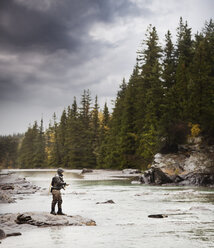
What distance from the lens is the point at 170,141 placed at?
39.5m

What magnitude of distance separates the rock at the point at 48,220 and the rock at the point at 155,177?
22765 millimetres

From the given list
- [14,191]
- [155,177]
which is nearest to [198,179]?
[155,177]

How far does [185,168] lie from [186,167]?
6.4 inches

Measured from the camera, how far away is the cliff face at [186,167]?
33250 mm

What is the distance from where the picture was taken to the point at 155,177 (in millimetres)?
35781

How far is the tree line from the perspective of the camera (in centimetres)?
4003

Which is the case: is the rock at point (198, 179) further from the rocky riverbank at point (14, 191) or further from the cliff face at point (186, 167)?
the rocky riverbank at point (14, 191)

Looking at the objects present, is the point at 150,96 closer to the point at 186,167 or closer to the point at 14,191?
the point at 186,167

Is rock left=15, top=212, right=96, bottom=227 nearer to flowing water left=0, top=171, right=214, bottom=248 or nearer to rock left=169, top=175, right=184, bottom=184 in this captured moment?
flowing water left=0, top=171, right=214, bottom=248

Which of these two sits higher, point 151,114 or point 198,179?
point 151,114

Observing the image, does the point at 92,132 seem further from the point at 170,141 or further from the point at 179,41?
the point at 170,141

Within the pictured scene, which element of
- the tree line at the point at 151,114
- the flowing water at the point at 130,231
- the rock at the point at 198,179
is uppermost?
the tree line at the point at 151,114

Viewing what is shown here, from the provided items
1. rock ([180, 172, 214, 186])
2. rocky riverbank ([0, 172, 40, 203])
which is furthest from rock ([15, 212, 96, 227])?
rock ([180, 172, 214, 186])

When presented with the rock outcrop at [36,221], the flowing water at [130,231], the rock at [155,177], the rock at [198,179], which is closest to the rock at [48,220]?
the rock outcrop at [36,221]
